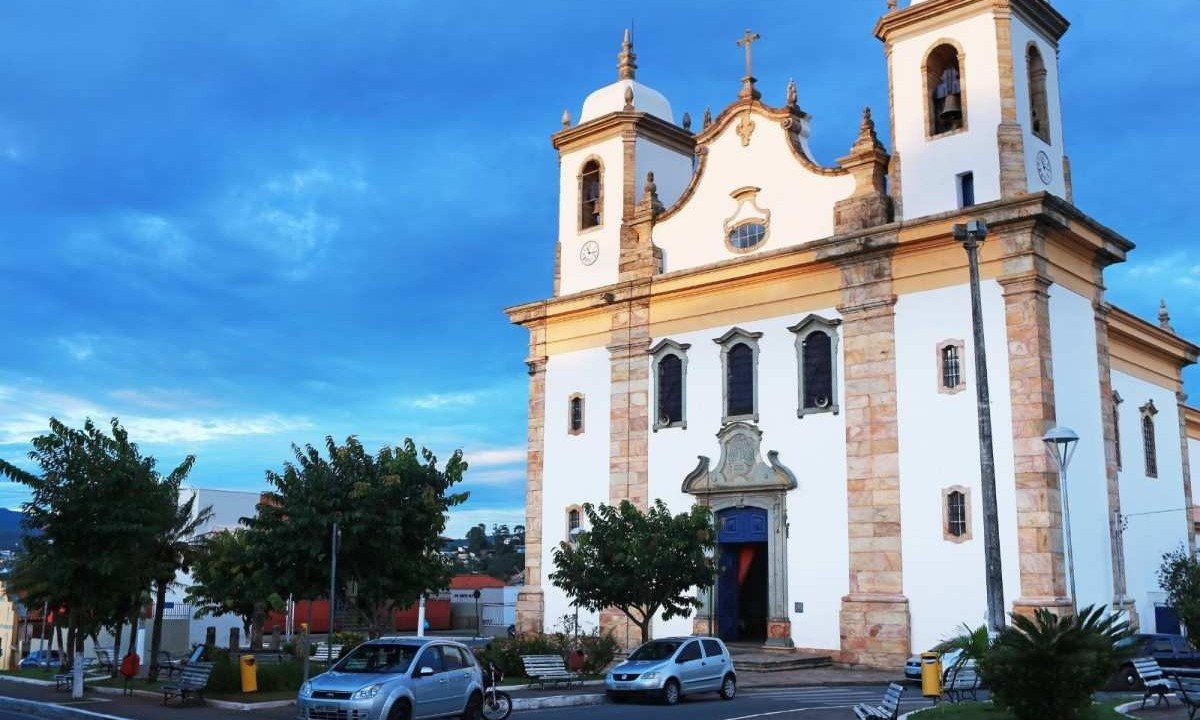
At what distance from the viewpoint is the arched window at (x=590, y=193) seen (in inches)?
1515

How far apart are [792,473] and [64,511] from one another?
1787 cm

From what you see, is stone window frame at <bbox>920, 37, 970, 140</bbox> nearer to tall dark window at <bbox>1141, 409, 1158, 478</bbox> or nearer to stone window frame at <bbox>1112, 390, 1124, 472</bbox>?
stone window frame at <bbox>1112, 390, 1124, 472</bbox>

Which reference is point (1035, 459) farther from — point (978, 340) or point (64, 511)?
point (64, 511)

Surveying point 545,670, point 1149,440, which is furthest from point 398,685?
point 1149,440

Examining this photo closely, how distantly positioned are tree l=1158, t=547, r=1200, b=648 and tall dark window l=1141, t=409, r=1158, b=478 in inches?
121

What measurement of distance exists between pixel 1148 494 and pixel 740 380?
39.8ft

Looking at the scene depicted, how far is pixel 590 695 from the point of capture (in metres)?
22.2

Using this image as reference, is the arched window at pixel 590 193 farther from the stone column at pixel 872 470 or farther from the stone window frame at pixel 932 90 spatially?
the stone window frame at pixel 932 90

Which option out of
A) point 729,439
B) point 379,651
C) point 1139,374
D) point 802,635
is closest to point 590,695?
point 379,651

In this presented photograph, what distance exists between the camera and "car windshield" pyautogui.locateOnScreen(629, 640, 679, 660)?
2222cm

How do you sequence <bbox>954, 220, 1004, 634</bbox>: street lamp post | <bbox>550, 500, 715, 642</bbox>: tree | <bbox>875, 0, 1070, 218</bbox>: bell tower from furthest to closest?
<bbox>875, 0, 1070, 218</bbox>: bell tower → <bbox>550, 500, 715, 642</bbox>: tree → <bbox>954, 220, 1004, 634</bbox>: street lamp post

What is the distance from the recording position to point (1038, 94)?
100 ft

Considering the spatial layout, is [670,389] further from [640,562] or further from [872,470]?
[640,562]

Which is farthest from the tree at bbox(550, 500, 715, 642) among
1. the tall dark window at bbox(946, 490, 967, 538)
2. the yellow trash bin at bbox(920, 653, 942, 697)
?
the yellow trash bin at bbox(920, 653, 942, 697)
